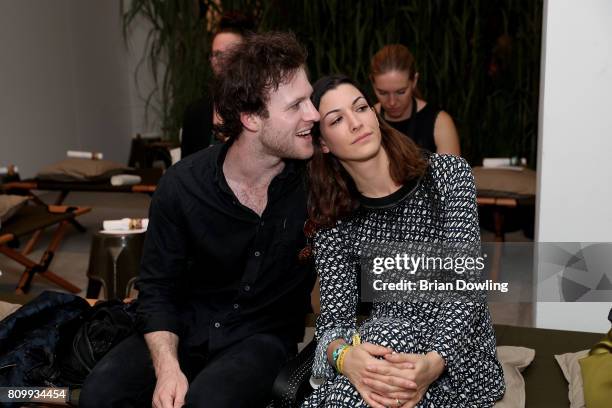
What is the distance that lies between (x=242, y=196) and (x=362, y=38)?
12.8 feet

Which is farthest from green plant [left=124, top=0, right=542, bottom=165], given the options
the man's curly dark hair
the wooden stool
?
the man's curly dark hair

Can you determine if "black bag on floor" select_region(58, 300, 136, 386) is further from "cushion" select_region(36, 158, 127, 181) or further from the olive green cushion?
"cushion" select_region(36, 158, 127, 181)

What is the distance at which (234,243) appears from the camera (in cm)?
215

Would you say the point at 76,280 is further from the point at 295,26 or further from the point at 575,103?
the point at 575,103

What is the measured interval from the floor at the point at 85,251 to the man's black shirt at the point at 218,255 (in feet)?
2.03

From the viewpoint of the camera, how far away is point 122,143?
8820mm

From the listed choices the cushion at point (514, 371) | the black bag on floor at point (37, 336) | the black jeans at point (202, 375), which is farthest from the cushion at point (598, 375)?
the black bag on floor at point (37, 336)

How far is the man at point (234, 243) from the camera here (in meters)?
2.07

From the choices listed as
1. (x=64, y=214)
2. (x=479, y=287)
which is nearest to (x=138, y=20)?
(x=64, y=214)

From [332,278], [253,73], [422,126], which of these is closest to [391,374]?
[332,278]

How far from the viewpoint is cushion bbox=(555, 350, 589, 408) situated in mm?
2038

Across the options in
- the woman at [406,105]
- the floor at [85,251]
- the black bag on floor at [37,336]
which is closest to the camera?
the black bag on floor at [37,336]

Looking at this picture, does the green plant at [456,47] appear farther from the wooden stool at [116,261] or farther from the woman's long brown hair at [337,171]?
the woman's long brown hair at [337,171]

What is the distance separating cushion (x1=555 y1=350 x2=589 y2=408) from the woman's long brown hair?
77 centimetres
